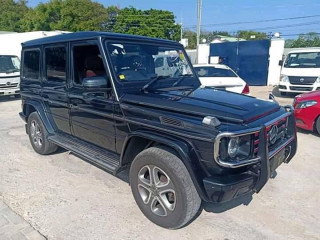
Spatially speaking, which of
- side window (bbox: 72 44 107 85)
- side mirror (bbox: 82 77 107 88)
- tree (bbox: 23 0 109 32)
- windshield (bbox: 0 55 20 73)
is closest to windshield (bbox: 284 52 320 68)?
side window (bbox: 72 44 107 85)

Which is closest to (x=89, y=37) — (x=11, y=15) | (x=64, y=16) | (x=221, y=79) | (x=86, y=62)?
(x=86, y=62)

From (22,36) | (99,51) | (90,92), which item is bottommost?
(90,92)

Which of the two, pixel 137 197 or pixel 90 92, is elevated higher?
pixel 90 92

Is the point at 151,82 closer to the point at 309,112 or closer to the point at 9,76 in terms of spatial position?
the point at 309,112

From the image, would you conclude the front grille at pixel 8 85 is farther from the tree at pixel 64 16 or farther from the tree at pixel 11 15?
the tree at pixel 11 15

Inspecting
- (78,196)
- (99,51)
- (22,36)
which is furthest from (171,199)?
(22,36)

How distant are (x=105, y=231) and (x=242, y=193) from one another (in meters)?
1.48

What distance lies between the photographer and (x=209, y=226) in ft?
9.97

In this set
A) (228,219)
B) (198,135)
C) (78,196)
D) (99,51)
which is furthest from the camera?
(78,196)

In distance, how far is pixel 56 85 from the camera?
4.34 m

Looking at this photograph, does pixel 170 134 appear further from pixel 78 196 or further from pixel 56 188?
pixel 56 188

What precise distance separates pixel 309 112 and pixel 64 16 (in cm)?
3725

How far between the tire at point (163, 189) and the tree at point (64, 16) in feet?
124

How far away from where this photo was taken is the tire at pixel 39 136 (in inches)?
193
